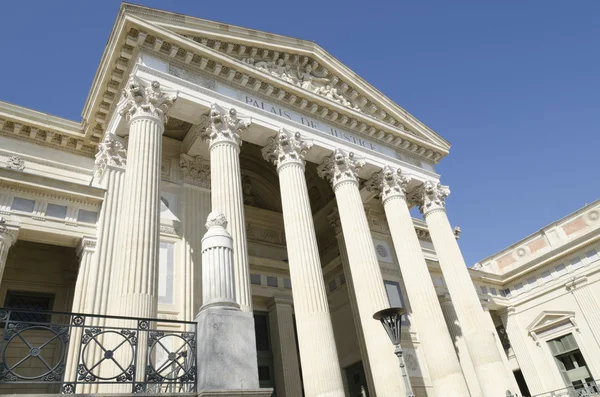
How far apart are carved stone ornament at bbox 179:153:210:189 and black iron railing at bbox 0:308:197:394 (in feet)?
19.2

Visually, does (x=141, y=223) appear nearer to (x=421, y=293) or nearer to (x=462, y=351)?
(x=421, y=293)

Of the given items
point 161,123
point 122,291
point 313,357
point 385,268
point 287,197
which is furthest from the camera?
Answer: point 385,268

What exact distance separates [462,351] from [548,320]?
10.8 meters

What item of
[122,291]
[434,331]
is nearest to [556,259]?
[434,331]

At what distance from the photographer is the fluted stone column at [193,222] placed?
14.1 meters

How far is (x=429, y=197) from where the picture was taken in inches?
837

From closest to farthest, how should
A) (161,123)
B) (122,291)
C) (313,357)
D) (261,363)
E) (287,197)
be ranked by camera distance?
1. (122,291)
2. (313,357)
3. (161,123)
4. (287,197)
5. (261,363)

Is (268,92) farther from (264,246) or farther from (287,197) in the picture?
(264,246)

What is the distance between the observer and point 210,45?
1630 cm

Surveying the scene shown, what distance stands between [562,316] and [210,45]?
2558cm

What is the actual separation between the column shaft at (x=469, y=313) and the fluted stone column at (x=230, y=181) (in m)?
9.96

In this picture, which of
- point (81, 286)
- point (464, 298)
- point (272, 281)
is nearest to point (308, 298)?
point (81, 286)

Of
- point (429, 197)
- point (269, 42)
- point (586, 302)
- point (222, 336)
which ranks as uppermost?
point (269, 42)

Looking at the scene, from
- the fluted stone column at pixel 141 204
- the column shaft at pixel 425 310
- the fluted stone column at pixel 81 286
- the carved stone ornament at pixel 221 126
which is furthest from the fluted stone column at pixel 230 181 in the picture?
the column shaft at pixel 425 310
